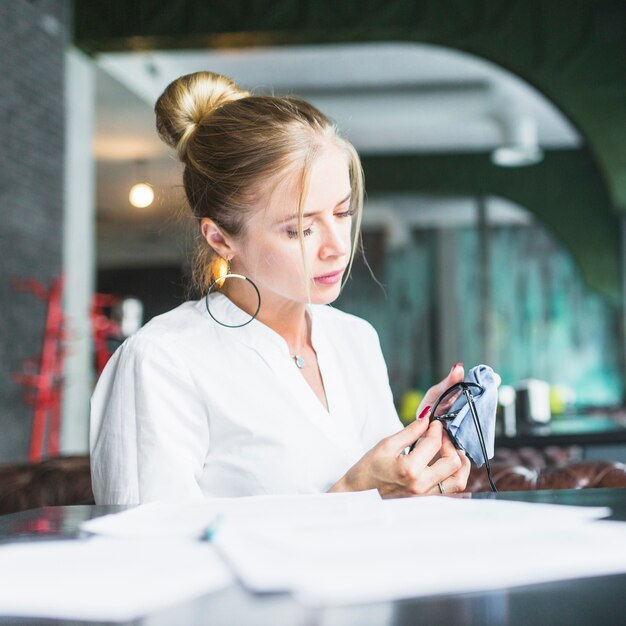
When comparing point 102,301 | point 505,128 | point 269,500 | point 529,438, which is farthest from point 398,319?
point 269,500

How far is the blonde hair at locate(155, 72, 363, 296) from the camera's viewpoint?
4.82 ft

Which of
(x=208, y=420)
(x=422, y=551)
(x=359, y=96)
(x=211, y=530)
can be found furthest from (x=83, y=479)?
(x=359, y=96)

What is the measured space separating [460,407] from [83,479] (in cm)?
91

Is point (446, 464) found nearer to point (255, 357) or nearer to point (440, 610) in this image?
point (255, 357)

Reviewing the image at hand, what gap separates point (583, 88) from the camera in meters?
5.36

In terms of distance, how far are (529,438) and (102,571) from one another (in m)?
2.46

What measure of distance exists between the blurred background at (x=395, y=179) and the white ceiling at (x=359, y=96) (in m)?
0.03

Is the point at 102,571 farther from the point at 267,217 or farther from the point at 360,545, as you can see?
the point at 267,217

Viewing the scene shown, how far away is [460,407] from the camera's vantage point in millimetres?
1193

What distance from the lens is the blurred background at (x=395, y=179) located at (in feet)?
15.5

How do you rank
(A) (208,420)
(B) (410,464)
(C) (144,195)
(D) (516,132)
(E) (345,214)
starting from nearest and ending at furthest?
(B) (410,464) < (A) (208,420) < (E) (345,214) < (C) (144,195) < (D) (516,132)

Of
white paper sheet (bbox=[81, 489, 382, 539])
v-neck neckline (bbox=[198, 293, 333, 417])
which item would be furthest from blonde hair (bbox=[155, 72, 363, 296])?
white paper sheet (bbox=[81, 489, 382, 539])

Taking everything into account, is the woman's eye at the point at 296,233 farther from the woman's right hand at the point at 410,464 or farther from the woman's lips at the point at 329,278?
the woman's right hand at the point at 410,464

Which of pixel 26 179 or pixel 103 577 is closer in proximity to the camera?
pixel 103 577
